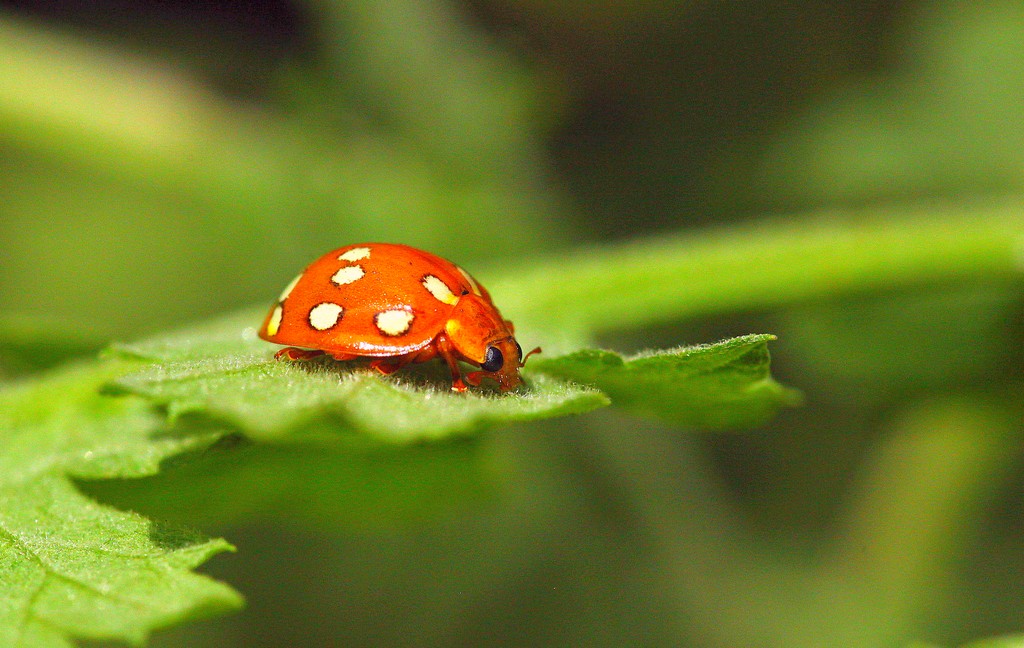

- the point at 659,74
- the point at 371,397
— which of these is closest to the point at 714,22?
the point at 659,74

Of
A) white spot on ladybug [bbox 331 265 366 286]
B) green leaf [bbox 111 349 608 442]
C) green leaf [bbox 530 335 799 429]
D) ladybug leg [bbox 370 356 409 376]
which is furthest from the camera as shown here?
white spot on ladybug [bbox 331 265 366 286]

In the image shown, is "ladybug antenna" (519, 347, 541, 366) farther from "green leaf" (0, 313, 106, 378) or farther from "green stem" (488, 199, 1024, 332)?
"green leaf" (0, 313, 106, 378)

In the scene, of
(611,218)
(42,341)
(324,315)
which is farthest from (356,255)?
(611,218)

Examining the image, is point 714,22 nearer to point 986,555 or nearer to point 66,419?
point 986,555

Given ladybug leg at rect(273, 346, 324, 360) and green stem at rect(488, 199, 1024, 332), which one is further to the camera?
green stem at rect(488, 199, 1024, 332)

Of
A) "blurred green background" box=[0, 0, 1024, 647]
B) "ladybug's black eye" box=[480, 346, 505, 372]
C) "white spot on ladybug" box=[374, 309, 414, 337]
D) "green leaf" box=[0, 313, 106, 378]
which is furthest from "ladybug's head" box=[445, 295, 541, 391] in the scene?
"blurred green background" box=[0, 0, 1024, 647]

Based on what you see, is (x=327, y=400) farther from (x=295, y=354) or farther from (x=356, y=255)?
(x=356, y=255)

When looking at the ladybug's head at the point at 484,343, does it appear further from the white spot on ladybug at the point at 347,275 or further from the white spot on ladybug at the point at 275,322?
the white spot on ladybug at the point at 275,322
